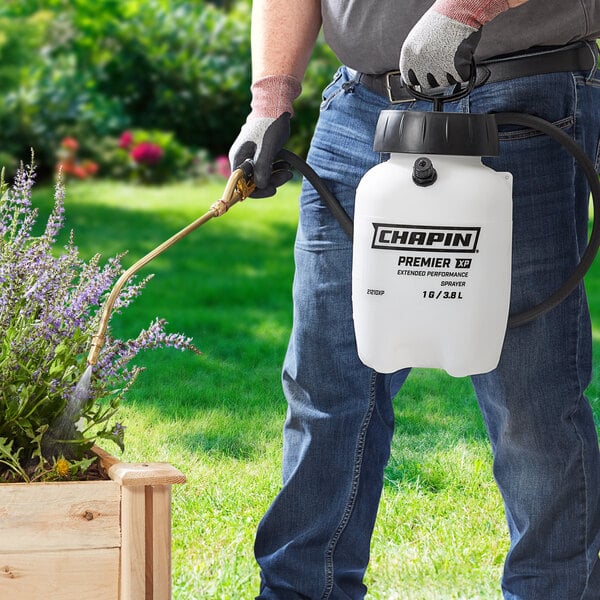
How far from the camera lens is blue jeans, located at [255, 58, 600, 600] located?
1.64 meters

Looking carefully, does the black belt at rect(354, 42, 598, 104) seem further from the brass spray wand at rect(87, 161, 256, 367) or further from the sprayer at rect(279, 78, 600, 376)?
the brass spray wand at rect(87, 161, 256, 367)

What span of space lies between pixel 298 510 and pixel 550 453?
0.46 meters

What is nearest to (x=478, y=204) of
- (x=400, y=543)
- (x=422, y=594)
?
(x=422, y=594)

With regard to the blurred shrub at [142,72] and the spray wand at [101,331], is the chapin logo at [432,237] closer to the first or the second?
the spray wand at [101,331]

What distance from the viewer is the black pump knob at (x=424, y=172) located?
1.42 meters

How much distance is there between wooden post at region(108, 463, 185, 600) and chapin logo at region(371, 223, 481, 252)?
0.44 metres

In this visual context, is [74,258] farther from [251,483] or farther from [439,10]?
[251,483]

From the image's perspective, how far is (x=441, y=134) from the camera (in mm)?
1435

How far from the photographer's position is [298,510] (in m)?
1.90

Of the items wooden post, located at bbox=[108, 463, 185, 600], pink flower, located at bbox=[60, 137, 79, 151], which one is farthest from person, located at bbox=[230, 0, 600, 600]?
pink flower, located at bbox=[60, 137, 79, 151]

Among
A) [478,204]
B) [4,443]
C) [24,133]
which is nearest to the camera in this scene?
[478,204]

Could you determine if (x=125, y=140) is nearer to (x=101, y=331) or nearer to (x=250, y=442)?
(x=250, y=442)

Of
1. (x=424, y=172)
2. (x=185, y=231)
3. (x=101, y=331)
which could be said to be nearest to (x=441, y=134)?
(x=424, y=172)

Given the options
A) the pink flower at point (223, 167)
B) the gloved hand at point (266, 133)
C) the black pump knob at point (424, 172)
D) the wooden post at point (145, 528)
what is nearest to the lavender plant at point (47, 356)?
the wooden post at point (145, 528)
